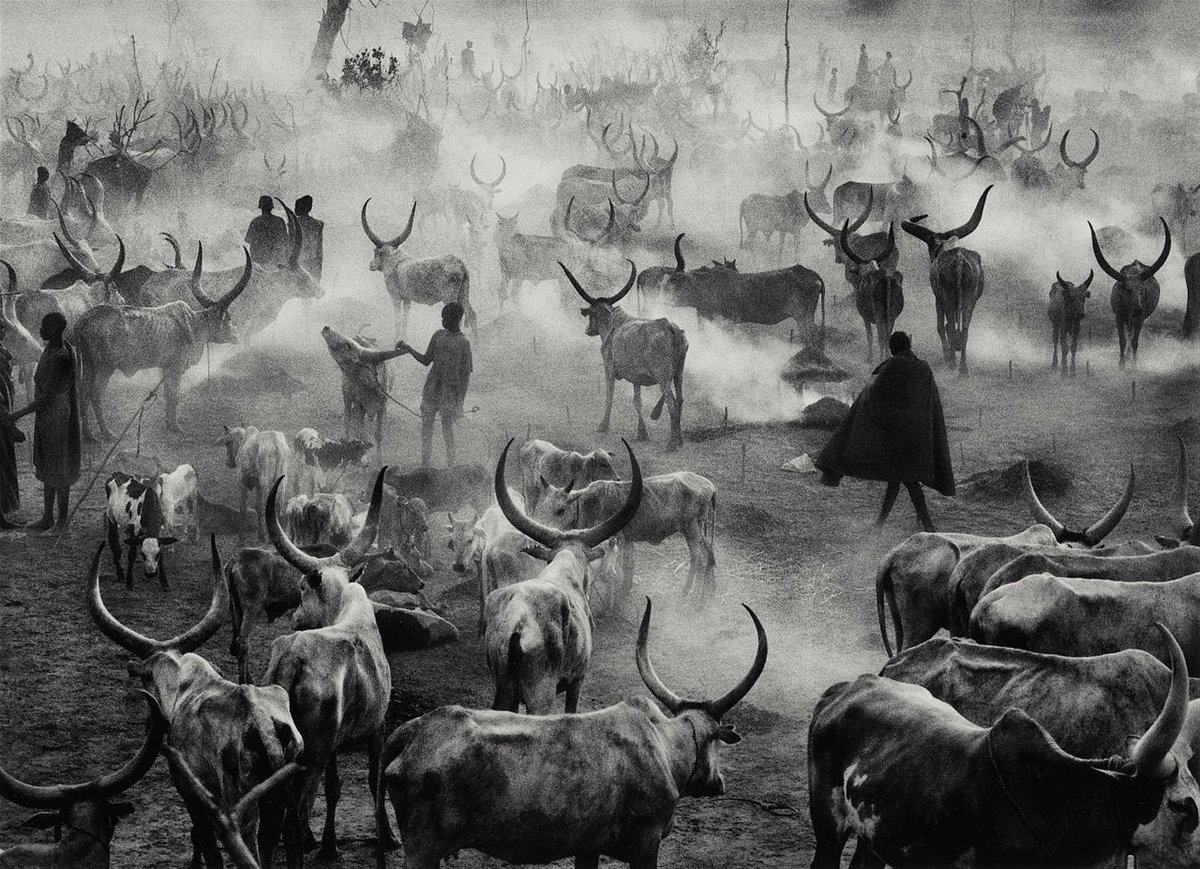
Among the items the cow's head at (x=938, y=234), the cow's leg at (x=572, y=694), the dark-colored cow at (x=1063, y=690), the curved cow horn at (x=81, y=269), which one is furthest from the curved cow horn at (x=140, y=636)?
the cow's head at (x=938, y=234)

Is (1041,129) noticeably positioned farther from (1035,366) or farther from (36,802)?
(36,802)

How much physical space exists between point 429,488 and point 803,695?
5184mm

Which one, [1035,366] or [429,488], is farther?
[1035,366]

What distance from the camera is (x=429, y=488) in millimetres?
13617

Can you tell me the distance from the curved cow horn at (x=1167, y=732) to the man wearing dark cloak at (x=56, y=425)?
31.2ft

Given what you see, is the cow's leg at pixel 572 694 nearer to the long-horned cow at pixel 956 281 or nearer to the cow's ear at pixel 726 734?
the cow's ear at pixel 726 734

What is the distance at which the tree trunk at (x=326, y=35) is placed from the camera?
2672cm

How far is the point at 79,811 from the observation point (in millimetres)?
5879

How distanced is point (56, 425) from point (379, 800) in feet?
23.2

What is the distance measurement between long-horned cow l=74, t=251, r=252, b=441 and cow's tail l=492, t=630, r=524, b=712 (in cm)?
847

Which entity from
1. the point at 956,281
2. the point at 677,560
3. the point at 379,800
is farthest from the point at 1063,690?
the point at 956,281

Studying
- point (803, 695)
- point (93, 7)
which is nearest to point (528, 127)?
point (93, 7)

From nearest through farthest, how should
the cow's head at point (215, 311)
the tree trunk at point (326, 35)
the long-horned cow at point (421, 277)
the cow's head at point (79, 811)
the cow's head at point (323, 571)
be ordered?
the cow's head at point (79, 811), the cow's head at point (323, 571), the cow's head at point (215, 311), the long-horned cow at point (421, 277), the tree trunk at point (326, 35)

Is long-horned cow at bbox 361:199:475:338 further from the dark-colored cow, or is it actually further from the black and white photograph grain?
the dark-colored cow
